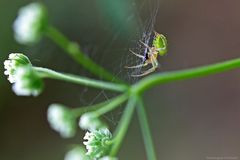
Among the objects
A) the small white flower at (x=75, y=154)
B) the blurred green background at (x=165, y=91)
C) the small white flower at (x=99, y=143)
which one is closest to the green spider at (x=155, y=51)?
the small white flower at (x=99, y=143)

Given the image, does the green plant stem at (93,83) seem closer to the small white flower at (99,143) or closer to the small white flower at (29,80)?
the small white flower at (29,80)

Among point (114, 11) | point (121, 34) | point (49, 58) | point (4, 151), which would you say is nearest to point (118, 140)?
point (114, 11)

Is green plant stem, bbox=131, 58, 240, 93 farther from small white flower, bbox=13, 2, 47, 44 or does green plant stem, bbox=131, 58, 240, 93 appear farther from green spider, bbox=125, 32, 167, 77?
green spider, bbox=125, 32, 167, 77

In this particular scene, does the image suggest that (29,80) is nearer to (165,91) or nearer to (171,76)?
(171,76)

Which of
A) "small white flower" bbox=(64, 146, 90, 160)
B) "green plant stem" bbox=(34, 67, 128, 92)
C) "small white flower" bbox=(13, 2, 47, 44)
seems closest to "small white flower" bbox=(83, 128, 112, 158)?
"small white flower" bbox=(64, 146, 90, 160)

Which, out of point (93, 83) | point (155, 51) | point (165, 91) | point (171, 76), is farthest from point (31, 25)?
point (165, 91)
